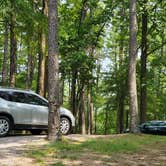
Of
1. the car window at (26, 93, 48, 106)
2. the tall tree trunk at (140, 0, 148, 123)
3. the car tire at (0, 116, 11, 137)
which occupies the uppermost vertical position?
the tall tree trunk at (140, 0, 148, 123)

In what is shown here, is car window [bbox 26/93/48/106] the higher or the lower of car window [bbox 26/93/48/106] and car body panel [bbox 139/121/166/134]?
the higher

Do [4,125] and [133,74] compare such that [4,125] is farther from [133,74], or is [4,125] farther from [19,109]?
[133,74]

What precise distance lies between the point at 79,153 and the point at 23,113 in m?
5.02

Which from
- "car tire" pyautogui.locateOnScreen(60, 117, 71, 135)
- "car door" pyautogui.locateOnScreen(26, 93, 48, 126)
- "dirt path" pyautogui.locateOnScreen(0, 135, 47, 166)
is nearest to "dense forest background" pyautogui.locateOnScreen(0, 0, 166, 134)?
"car door" pyautogui.locateOnScreen(26, 93, 48, 126)

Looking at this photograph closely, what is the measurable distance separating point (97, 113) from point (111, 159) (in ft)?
147

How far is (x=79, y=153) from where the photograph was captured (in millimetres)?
10703

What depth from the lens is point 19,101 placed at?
15.4m

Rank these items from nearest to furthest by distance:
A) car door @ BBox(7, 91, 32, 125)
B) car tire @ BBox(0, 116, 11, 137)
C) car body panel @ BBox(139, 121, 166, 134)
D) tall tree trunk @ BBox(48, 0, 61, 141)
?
1. tall tree trunk @ BBox(48, 0, 61, 141)
2. car tire @ BBox(0, 116, 11, 137)
3. car door @ BBox(7, 91, 32, 125)
4. car body panel @ BBox(139, 121, 166, 134)

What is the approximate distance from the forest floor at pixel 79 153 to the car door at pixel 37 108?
2.28m

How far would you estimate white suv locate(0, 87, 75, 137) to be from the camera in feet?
48.4

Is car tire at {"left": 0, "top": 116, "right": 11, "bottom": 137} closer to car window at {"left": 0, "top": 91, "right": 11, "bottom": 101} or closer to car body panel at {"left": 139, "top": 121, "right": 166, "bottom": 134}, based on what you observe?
car window at {"left": 0, "top": 91, "right": 11, "bottom": 101}

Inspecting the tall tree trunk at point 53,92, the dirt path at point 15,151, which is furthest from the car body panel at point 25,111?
the tall tree trunk at point 53,92

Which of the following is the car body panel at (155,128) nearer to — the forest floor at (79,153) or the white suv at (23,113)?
the white suv at (23,113)

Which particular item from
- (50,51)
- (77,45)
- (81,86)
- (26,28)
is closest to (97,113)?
(81,86)
